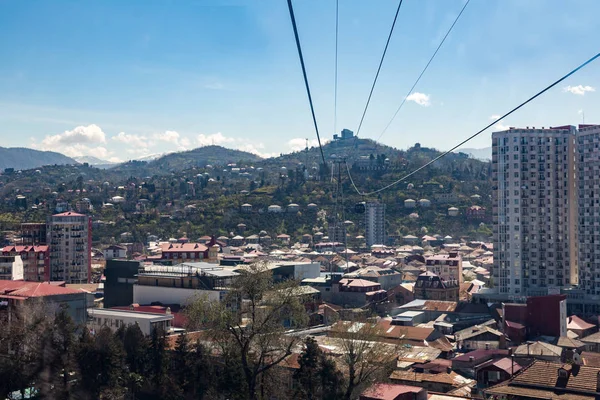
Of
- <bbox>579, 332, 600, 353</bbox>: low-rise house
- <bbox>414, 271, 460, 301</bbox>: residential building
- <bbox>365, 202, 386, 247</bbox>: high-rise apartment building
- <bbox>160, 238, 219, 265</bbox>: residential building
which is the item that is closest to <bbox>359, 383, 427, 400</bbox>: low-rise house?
<bbox>579, 332, 600, 353</bbox>: low-rise house

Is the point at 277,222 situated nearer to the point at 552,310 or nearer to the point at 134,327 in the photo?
the point at 552,310

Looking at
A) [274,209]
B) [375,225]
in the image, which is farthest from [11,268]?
[274,209]

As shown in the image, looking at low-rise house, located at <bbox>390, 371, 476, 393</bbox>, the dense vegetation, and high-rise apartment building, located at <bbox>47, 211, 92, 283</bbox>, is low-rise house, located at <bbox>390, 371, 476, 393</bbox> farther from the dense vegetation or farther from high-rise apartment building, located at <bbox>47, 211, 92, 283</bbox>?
the dense vegetation

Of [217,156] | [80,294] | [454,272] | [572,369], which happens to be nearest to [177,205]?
[454,272]

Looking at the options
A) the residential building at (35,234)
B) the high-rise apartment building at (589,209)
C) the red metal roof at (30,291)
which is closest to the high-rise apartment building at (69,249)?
the residential building at (35,234)

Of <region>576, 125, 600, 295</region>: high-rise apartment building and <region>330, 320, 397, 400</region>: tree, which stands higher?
<region>576, 125, 600, 295</region>: high-rise apartment building

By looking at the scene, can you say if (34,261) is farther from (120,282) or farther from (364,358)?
(364,358)
